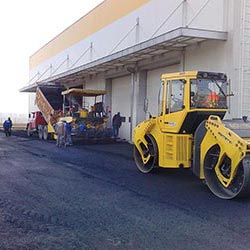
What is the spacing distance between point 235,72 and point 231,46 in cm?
99

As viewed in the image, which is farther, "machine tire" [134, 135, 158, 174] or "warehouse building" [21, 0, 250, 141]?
"warehouse building" [21, 0, 250, 141]

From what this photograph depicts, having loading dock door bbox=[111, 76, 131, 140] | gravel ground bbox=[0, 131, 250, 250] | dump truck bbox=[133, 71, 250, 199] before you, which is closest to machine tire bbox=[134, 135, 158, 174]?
dump truck bbox=[133, 71, 250, 199]

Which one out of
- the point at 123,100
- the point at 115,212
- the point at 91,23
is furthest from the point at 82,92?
the point at 115,212

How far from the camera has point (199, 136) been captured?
1015cm

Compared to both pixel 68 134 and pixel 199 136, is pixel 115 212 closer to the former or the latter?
pixel 199 136

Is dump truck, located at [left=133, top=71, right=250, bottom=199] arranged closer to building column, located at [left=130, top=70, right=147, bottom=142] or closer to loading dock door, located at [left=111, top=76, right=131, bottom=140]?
building column, located at [left=130, top=70, right=147, bottom=142]

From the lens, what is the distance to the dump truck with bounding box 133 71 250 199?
8.67 m

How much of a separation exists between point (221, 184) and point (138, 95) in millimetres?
14023

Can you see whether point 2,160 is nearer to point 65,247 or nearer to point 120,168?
point 120,168

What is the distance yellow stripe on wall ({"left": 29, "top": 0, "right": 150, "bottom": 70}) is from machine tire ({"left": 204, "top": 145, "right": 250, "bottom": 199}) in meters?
14.2

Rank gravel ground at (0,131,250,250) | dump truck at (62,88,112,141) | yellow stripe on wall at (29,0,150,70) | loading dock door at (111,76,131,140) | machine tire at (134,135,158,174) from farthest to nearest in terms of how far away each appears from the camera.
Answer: yellow stripe on wall at (29,0,150,70)
loading dock door at (111,76,131,140)
dump truck at (62,88,112,141)
machine tire at (134,135,158,174)
gravel ground at (0,131,250,250)

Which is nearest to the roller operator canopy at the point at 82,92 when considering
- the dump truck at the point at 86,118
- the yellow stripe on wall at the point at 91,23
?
the dump truck at the point at 86,118

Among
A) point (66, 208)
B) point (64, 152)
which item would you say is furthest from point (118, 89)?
point (66, 208)

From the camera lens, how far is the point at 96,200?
843 cm
